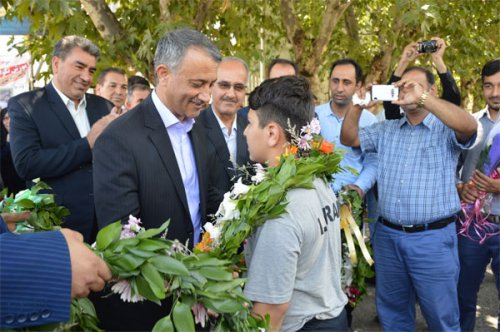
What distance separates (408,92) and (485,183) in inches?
41.9

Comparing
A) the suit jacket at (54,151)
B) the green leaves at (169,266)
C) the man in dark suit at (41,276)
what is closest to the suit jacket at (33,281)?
the man in dark suit at (41,276)

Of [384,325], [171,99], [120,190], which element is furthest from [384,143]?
[120,190]

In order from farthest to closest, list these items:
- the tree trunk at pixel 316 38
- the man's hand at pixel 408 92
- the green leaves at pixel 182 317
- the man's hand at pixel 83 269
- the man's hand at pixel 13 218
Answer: the tree trunk at pixel 316 38
the man's hand at pixel 408 92
the man's hand at pixel 13 218
the green leaves at pixel 182 317
the man's hand at pixel 83 269

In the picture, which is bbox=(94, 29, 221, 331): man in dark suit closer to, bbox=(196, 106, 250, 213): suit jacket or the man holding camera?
bbox=(196, 106, 250, 213): suit jacket

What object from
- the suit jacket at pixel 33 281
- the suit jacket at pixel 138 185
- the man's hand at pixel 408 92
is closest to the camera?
the suit jacket at pixel 33 281

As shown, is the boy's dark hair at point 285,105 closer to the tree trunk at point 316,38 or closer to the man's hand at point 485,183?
the man's hand at point 485,183

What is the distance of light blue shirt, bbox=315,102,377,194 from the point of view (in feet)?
16.2

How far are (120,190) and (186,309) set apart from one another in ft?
2.72

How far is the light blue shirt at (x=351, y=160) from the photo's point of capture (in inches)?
194

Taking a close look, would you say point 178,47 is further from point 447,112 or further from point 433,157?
point 433,157

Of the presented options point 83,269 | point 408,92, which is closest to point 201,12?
point 408,92

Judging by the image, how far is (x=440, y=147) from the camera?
421cm

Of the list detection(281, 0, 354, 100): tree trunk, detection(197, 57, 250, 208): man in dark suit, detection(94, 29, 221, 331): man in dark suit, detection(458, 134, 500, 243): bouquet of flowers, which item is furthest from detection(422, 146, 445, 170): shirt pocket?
detection(281, 0, 354, 100): tree trunk

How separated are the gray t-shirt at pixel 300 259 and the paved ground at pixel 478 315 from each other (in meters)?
3.62
